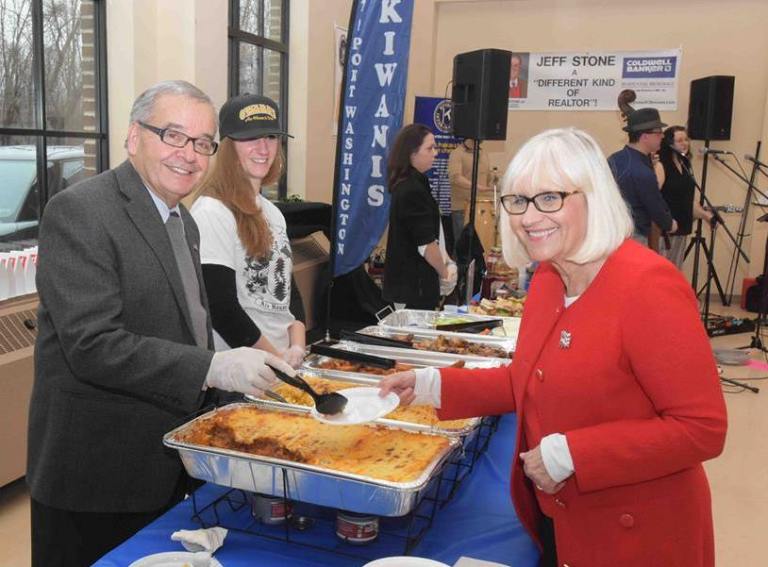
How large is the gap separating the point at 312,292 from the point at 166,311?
398 centimetres

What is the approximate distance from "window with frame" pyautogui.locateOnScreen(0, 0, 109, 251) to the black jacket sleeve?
1.82m

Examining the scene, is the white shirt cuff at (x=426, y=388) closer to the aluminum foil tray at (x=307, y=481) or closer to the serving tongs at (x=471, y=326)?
the aluminum foil tray at (x=307, y=481)

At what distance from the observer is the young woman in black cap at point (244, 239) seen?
181cm

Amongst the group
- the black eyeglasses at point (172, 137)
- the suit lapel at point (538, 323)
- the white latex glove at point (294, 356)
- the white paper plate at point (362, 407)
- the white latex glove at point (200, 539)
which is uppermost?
the black eyeglasses at point (172, 137)

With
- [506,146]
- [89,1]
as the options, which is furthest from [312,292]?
[506,146]

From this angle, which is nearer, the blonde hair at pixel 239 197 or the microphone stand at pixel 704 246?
the blonde hair at pixel 239 197

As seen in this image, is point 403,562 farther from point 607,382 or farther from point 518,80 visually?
point 518,80

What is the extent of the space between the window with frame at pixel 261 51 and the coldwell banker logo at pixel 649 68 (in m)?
3.71

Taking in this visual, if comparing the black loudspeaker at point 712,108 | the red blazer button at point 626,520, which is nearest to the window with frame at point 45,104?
the red blazer button at point 626,520

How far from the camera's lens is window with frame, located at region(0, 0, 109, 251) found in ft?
10.7

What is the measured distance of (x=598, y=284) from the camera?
115cm

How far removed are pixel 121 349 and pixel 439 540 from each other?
0.62 m

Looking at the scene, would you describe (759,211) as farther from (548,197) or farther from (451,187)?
(548,197)

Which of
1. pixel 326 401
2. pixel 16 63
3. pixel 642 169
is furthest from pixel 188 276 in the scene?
pixel 642 169
